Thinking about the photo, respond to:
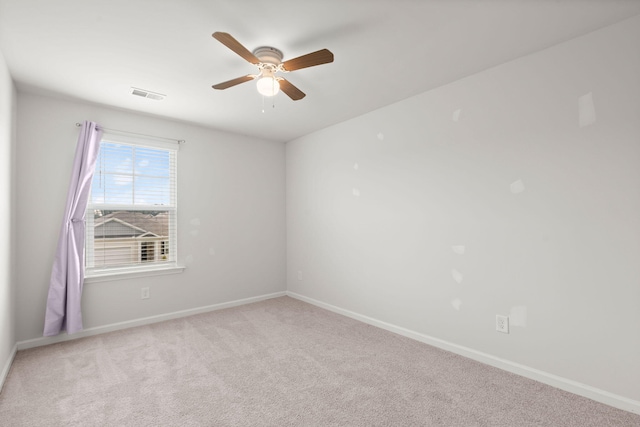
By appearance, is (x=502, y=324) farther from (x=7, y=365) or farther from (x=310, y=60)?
(x=7, y=365)

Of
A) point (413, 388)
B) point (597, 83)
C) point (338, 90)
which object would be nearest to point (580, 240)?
point (597, 83)

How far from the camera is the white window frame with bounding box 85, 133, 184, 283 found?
3.29 metres

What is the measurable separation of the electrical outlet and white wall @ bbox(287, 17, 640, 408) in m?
0.05

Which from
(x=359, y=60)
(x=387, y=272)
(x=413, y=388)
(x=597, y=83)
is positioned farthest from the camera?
(x=387, y=272)

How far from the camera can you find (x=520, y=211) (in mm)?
2395

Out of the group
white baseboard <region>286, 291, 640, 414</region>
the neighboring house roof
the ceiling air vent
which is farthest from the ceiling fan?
white baseboard <region>286, 291, 640, 414</region>

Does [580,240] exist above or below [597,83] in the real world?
below

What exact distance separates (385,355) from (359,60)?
2.41 m

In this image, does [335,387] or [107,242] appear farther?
[107,242]

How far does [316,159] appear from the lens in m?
4.30

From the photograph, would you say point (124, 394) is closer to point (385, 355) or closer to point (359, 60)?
point (385, 355)

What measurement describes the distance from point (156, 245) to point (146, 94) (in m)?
1.73

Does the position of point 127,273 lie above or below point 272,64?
below

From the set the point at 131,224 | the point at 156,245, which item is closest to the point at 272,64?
the point at 131,224
